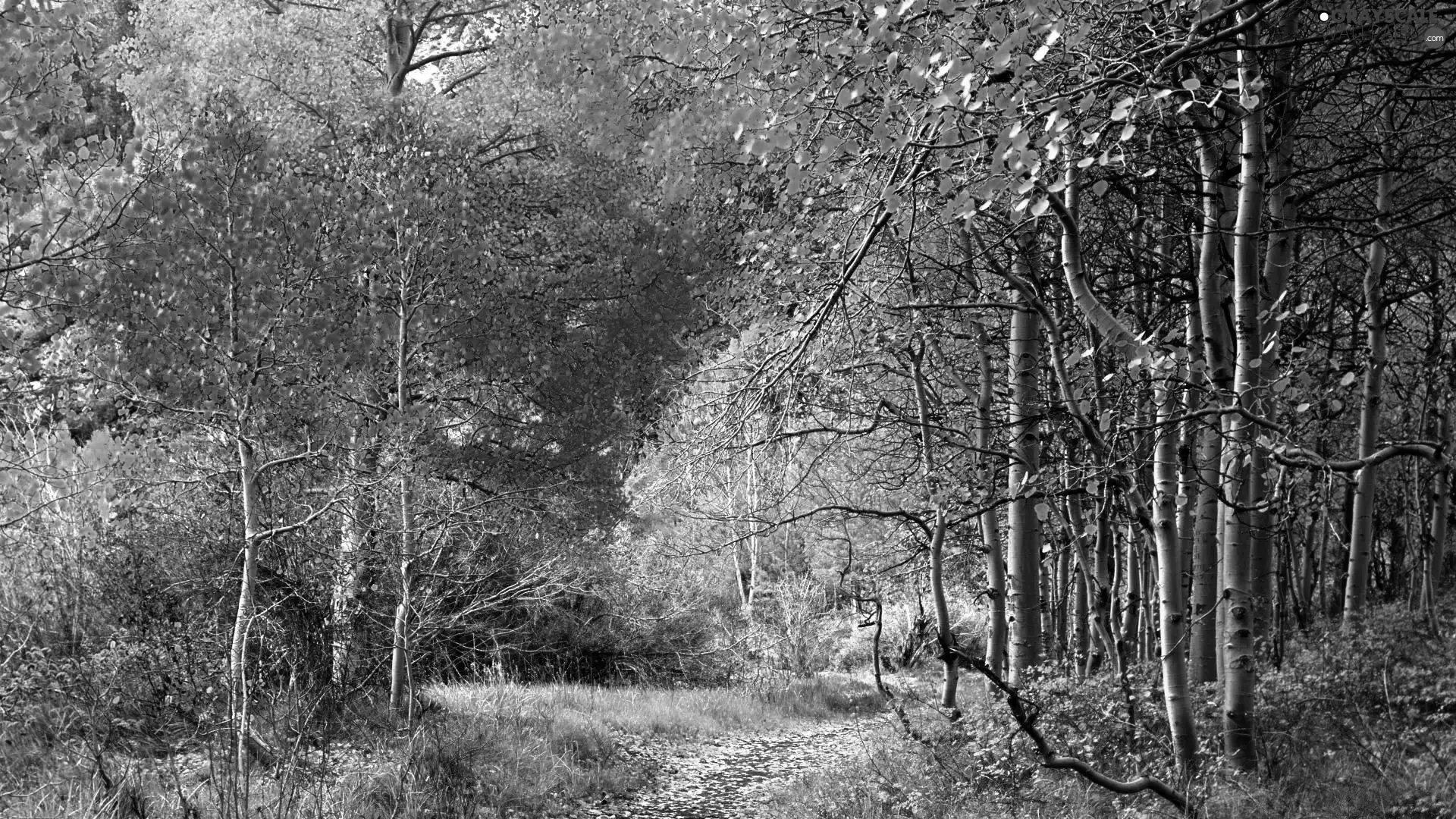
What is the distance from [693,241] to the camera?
1060 centimetres

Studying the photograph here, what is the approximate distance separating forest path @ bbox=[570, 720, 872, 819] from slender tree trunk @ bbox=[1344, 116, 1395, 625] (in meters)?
4.93

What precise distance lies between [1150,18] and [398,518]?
686 cm

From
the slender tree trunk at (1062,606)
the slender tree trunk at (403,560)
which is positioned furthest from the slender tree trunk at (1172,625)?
the slender tree trunk at (1062,606)

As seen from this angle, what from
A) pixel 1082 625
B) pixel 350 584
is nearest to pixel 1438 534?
pixel 1082 625

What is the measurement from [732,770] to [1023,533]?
4399 millimetres

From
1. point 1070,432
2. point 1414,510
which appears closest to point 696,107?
point 1070,432

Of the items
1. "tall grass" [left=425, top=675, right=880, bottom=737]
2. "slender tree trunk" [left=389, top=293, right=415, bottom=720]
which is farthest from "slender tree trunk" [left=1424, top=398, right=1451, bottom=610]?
"slender tree trunk" [left=389, top=293, right=415, bottom=720]

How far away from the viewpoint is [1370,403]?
8.24 m

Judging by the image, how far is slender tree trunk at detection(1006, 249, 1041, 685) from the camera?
6469 millimetres

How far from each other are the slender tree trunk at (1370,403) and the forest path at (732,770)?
4925 millimetres

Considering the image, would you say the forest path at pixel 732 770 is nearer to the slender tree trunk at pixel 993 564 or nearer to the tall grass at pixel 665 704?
the tall grass at pixel 665 704

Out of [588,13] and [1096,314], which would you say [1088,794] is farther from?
[588,13]

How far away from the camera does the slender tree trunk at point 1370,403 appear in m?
7.73

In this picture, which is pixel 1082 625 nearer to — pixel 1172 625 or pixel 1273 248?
pixel 1273 248
